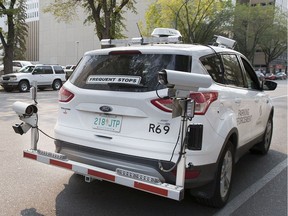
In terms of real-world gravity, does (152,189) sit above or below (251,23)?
below

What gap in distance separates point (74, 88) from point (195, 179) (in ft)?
5.76

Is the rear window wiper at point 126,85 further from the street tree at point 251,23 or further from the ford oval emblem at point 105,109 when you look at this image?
the street tree at point 251,23

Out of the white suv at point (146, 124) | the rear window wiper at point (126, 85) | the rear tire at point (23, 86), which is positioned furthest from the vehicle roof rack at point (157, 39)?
the rear tire at point (23, 86)

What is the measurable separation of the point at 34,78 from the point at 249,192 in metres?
19.2

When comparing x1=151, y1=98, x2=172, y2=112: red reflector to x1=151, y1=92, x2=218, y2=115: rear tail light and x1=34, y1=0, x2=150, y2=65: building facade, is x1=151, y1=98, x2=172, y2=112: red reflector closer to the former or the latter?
x1=151, y1=92, x2=218, y2=115: rear tail light

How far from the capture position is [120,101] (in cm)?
369

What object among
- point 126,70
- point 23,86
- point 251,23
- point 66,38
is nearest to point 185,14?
point 251,23

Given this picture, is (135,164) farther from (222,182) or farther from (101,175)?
(222,182)

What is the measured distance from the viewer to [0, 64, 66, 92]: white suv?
68.8 ft

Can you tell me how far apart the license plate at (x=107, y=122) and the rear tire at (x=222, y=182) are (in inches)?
47.5

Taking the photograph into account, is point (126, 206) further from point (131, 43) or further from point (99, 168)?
point (131, 43)

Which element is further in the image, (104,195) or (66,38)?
(66,38)

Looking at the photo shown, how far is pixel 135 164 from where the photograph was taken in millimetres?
3559

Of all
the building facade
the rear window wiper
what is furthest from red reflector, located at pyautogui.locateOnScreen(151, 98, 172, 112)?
the building facade
